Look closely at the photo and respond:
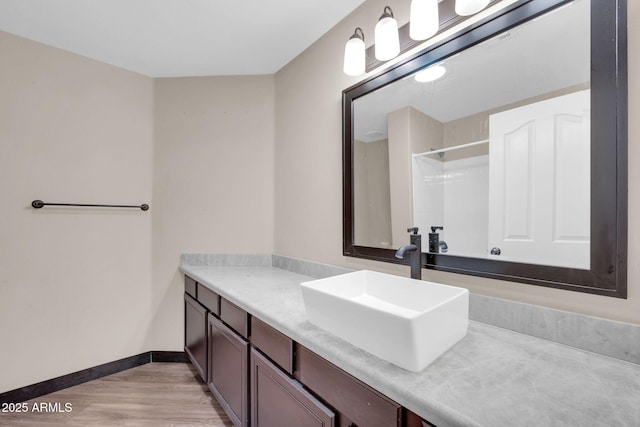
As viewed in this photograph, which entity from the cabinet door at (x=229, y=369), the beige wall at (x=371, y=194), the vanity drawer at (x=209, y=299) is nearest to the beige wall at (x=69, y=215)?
the vanity drawer at (x=209, y=299)

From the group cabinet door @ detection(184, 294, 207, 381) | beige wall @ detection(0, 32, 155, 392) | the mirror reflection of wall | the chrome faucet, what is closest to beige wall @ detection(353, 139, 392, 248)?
the mirror reflection of wall

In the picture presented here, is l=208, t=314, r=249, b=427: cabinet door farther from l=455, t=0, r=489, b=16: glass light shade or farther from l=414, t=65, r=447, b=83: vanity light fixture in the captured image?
l=455, t=0, r=489, b=16: glass light shade

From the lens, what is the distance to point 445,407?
1.98ft

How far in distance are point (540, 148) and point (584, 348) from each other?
603 millimetres

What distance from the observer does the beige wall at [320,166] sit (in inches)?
41.1

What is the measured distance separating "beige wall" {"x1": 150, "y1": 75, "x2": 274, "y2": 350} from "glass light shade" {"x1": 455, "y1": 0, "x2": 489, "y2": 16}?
60.7 inches

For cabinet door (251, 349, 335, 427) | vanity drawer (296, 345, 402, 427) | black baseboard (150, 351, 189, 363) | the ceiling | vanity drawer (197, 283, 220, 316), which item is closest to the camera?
vanity drawer (296, 345, 402, 427)

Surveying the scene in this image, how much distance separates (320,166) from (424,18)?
0.93m

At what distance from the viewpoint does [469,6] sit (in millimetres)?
1029

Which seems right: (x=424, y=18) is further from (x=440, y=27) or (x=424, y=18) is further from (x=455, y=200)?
(x=455, y=200)

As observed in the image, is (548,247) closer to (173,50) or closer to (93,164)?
(173,50)

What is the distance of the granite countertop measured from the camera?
1.92 ft

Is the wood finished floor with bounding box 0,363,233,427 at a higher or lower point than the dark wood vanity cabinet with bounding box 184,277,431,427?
lower

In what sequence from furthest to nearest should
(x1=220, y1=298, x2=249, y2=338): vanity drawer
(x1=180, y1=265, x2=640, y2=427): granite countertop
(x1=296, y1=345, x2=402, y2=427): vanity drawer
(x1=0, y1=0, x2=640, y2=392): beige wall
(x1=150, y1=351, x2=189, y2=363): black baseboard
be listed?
(x1=150, y1=351, x2=189, y2=363): black baseboard
(x1=0, y1=0, x2=640, y2=392): beige wall
(x1=220, y1=298, x2=249, y2=338): vanity drawer
(x1=296, y1=345, x2=402, y2=427): vanity drawer
(x1=180, y1=265, x2=640, y2=427): granite countertop
